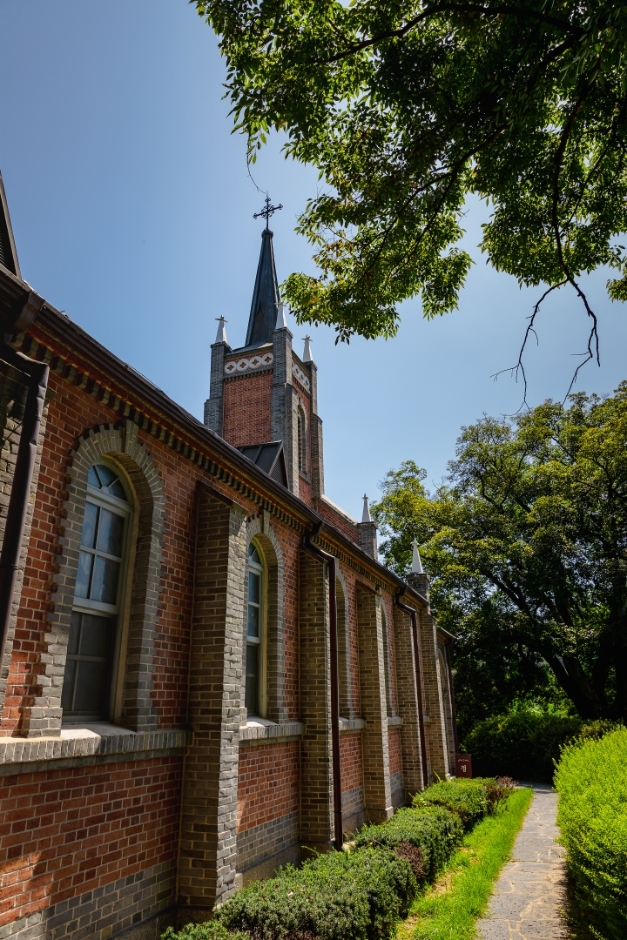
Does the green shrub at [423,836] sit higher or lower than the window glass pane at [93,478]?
lower

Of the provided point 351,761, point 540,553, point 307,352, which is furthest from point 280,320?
point 351,761

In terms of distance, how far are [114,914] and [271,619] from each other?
4312 mm

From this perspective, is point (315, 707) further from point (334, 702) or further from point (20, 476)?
point (20, 476)

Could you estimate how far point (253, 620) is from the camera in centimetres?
874

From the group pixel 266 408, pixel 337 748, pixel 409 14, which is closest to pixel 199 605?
pixel 337 748

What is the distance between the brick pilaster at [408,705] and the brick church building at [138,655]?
5978 millimetres

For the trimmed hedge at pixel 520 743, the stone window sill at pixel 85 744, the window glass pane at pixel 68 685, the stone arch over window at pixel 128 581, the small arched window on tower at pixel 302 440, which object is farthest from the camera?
the small arched window on tower at pixel 302 440

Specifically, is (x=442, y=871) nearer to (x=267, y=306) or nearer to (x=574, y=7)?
(x=574, y=7)

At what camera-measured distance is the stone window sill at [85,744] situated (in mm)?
4129

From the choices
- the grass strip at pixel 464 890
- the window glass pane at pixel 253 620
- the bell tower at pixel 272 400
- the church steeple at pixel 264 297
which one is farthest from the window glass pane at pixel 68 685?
the church steeple at pixel 264 297

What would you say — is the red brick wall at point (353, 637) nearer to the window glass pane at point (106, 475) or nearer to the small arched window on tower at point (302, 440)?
the window glass pane at point (106, 475)

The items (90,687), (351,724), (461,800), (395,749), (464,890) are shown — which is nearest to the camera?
(90,687)

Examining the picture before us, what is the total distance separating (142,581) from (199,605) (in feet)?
3.11

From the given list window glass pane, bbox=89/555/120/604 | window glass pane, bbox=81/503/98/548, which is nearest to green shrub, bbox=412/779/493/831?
window glass pane, bbox=89/555/120/604
